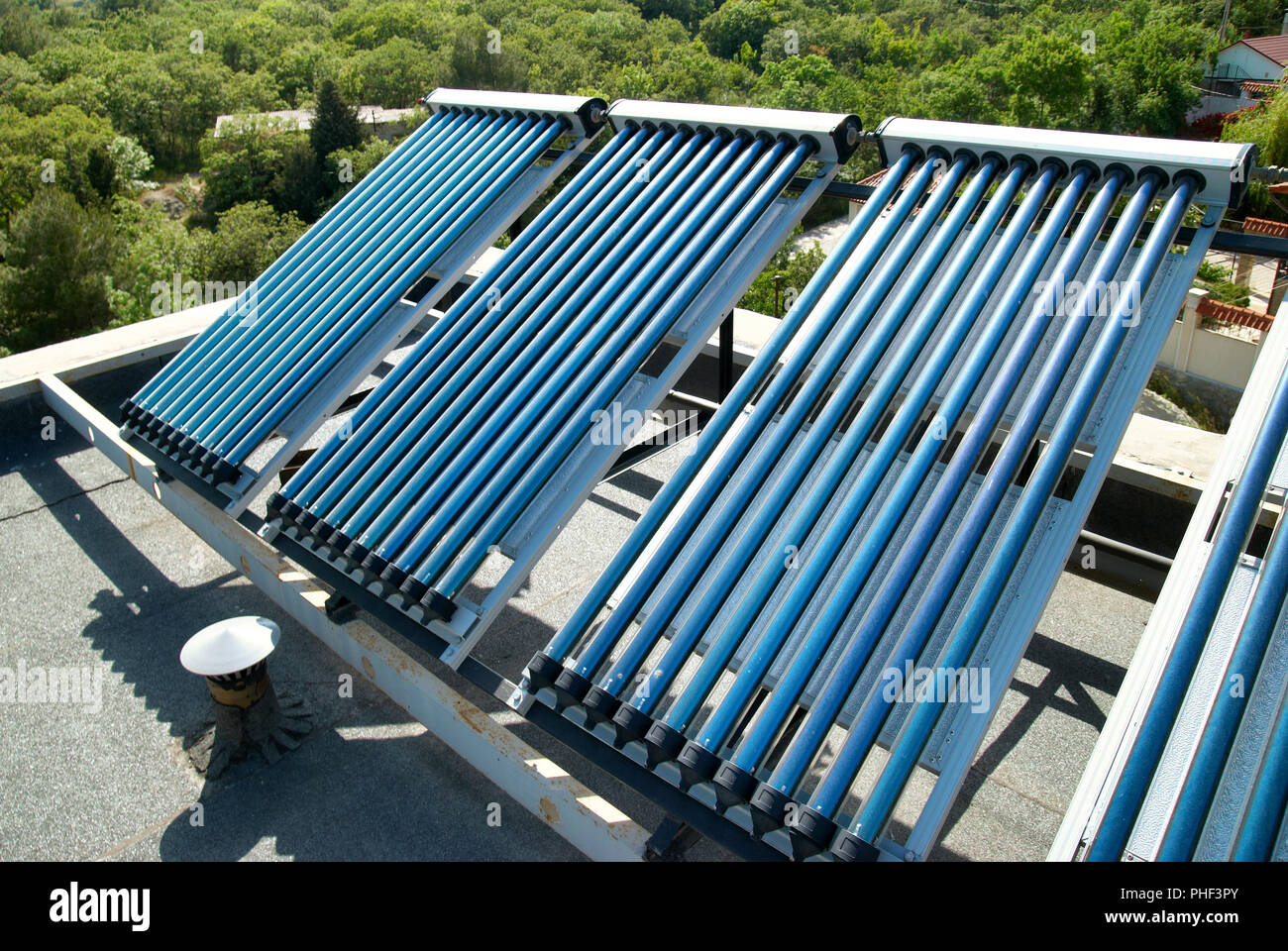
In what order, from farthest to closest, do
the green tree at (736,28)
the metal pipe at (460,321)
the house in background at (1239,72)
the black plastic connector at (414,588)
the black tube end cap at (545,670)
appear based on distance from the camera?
the green tree at (736,28) → the house in background at (1239,72) → the metal pipe at (460,321) → the black plastic connector at (414,588) → the black tube end cap at (545,670)

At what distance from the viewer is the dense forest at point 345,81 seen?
124ft

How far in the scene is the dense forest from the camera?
37719 mm

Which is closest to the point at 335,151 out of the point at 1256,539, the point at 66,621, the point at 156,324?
the point at 156,324

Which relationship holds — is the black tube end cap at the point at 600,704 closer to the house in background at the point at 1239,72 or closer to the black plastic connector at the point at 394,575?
the black plastic connector at the point at 394,575

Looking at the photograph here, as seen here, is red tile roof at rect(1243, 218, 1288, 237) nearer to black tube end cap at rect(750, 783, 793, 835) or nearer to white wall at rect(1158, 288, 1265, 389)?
white wall at rect(1158, 288, 1265, 389)

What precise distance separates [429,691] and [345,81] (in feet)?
256

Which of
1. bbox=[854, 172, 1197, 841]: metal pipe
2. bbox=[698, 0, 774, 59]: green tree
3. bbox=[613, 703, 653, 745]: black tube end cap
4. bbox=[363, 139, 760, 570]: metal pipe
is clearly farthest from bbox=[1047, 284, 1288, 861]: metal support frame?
bbox=[698, 0, 774, 59]: green tree

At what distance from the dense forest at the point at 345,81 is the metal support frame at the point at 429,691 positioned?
2312cm

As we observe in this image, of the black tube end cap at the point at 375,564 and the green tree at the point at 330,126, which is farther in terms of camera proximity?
the green tree at the point at 330,126

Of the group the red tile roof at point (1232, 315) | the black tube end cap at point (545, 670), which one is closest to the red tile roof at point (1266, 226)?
the red tile roof at point (1232, 315)

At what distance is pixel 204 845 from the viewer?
483cm

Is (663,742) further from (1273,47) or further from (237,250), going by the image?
(1273,47)

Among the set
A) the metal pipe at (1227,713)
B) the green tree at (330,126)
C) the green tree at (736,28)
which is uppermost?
the green tree at (736,28)

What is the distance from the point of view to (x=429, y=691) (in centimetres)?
448
